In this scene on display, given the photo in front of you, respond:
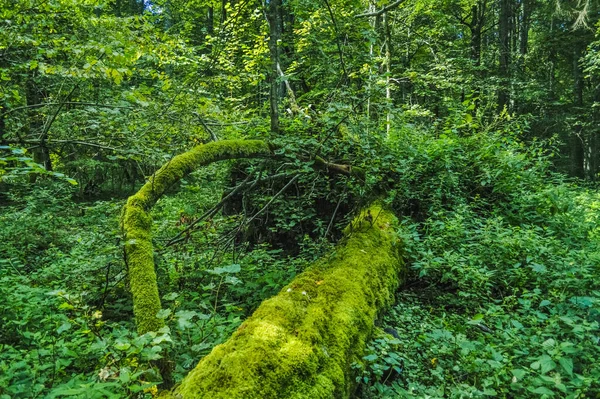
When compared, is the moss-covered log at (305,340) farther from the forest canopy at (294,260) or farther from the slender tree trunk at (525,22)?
the slender tree trunk at (525,22)

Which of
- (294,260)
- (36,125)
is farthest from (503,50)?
(36,125)

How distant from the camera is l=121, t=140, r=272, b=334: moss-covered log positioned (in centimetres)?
248

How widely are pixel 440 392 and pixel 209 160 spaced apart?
302cm

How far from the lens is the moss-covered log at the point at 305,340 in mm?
1805

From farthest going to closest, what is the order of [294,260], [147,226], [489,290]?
1. [294,260]
2. [489,290]
3. [147,226]

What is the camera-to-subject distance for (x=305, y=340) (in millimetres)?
2217

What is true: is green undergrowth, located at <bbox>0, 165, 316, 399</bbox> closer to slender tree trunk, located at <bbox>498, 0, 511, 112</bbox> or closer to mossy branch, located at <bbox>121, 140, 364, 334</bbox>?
mossy branch, located at <bbox>121, 140, 364, 334</bbox>

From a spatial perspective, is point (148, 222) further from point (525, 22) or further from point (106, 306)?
point (525, 22)

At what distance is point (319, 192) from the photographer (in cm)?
591

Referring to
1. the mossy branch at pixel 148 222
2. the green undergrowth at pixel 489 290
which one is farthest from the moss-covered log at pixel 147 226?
the green undergrowth at pixel 489 290

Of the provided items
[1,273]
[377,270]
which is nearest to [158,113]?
[1,273]

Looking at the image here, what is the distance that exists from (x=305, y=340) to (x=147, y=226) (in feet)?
5.70

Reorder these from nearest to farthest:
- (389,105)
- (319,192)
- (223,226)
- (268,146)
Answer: (268,146), (389,105), (223,226), (319,192)

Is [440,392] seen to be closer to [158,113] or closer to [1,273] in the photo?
[158,113]
